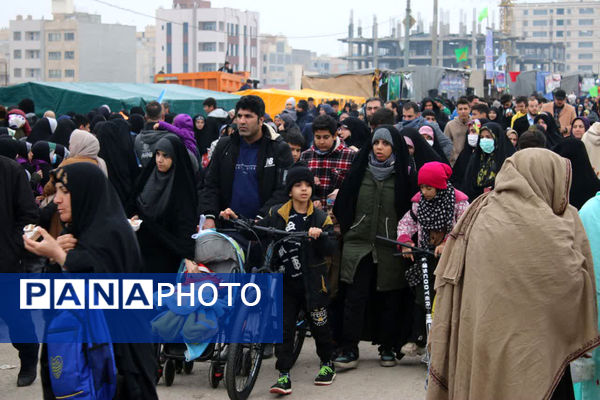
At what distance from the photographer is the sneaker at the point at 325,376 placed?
6395 millimetres

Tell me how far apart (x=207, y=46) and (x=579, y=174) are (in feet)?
365

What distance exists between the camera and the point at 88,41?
8912cm

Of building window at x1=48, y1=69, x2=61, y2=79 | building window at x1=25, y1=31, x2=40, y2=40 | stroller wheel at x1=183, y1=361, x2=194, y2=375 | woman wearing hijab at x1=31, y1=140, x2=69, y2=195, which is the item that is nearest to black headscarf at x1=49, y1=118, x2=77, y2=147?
woman wearing hijab at x1=31, y1=140, x2=69, y2=195

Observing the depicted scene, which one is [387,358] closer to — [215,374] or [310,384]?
[310,384]

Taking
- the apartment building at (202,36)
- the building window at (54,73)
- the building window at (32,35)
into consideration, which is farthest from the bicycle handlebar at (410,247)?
the building window at (32,35)

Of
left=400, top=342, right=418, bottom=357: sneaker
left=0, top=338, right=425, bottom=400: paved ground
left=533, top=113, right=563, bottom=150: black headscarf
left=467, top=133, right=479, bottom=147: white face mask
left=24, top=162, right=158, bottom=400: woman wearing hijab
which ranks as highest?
left=533, top=113, right=563, bottom=150: black headscarf

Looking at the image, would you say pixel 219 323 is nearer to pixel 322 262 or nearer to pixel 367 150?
pixel 322 262

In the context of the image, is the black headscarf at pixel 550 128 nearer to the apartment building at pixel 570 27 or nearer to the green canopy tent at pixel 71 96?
the green canopy tent at pixel 71 96

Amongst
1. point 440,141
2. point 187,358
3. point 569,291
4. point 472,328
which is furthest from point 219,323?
point 440,141

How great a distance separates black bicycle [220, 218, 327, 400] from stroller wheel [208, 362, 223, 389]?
0.95ft

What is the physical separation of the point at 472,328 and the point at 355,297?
104 inches

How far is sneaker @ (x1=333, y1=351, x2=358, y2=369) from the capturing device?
22.3 ft

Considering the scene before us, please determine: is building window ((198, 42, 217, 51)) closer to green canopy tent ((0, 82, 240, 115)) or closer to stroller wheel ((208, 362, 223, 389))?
green canopy tent ((0, 82, 240, 115))

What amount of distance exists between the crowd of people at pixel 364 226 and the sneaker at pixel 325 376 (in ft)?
0.04
